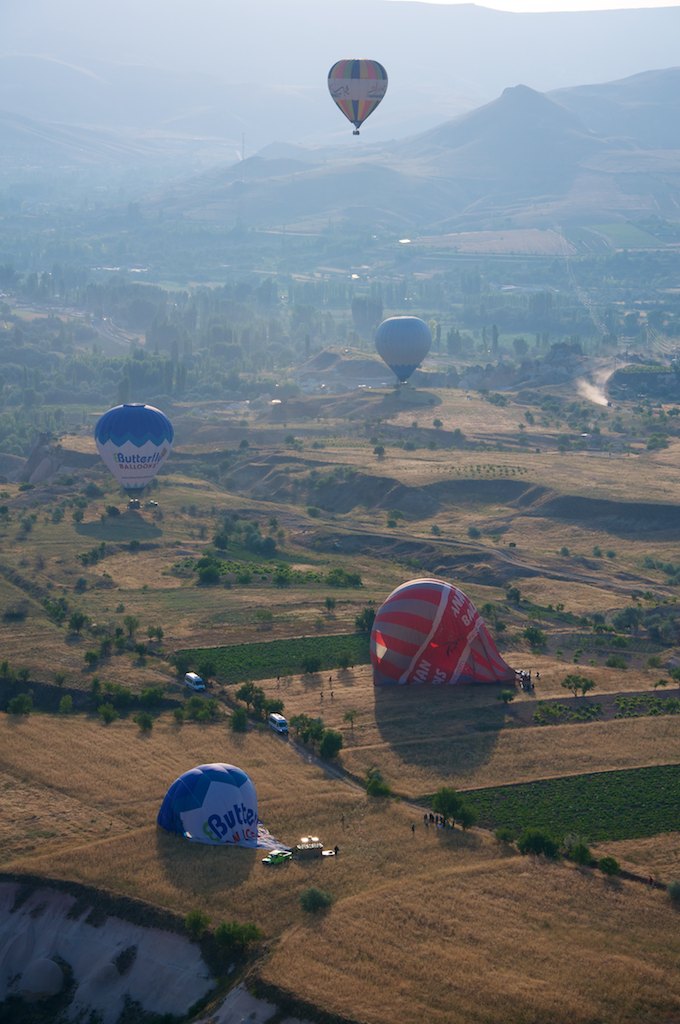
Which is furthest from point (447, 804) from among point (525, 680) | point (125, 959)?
point (525, 680)

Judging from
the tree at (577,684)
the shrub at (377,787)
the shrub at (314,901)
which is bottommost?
the shrub at (314,901)

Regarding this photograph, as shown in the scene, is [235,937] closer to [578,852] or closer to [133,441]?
[578,852]

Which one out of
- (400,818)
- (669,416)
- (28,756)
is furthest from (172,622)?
(669,416)

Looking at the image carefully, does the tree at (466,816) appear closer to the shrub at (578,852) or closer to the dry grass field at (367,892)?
the dry grass field at (367,892)

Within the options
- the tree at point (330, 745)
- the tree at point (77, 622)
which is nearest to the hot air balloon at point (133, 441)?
the tree at point (77, 622)

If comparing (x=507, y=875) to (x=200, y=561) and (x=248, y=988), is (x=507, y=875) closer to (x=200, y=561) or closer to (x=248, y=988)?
(x=248, y=988)

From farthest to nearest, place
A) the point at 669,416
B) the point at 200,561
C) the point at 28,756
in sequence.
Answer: the point at 669,416 → the point at 200,561 → the point at 28,756
